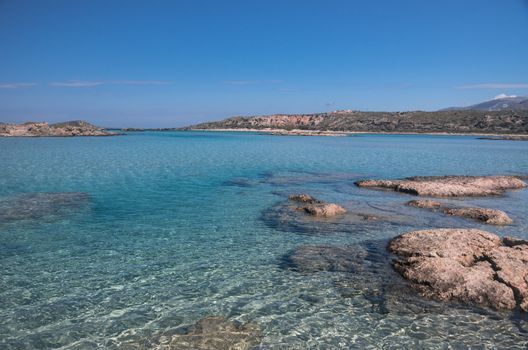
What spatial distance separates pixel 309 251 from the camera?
1292cm

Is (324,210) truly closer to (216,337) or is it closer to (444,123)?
(216,337)

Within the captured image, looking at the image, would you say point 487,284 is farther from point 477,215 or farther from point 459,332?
point 477,215

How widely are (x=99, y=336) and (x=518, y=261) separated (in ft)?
35.7

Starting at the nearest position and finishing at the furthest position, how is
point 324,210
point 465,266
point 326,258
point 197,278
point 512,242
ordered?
1. point 197,278
2. point 465,266
3. point 326,258
4. point 512,242
5. point 324,210

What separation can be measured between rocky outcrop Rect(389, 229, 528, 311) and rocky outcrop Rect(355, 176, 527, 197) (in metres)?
10.6

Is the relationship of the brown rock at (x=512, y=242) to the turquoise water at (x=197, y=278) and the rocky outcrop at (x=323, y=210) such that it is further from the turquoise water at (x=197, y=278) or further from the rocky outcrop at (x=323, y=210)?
the rocky outcrop at (x=323, y=210)

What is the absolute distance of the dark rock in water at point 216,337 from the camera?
7547 millimetres

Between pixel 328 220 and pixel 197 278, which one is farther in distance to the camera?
pixel 328 220

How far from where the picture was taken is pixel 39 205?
19.0 meters

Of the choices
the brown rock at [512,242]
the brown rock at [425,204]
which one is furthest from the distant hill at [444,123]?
the brown rock at [512,242]

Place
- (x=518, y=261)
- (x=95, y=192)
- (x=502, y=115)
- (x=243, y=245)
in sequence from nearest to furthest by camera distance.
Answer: (x=518, y=261) < (x=243, y=245) < (x=95, y=192) < (x=502, y=115)

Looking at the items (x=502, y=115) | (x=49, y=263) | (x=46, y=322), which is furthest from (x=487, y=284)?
(x=502, y=115)

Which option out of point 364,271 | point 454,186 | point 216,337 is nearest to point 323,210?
point 364,271

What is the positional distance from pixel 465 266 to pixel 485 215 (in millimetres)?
7582
